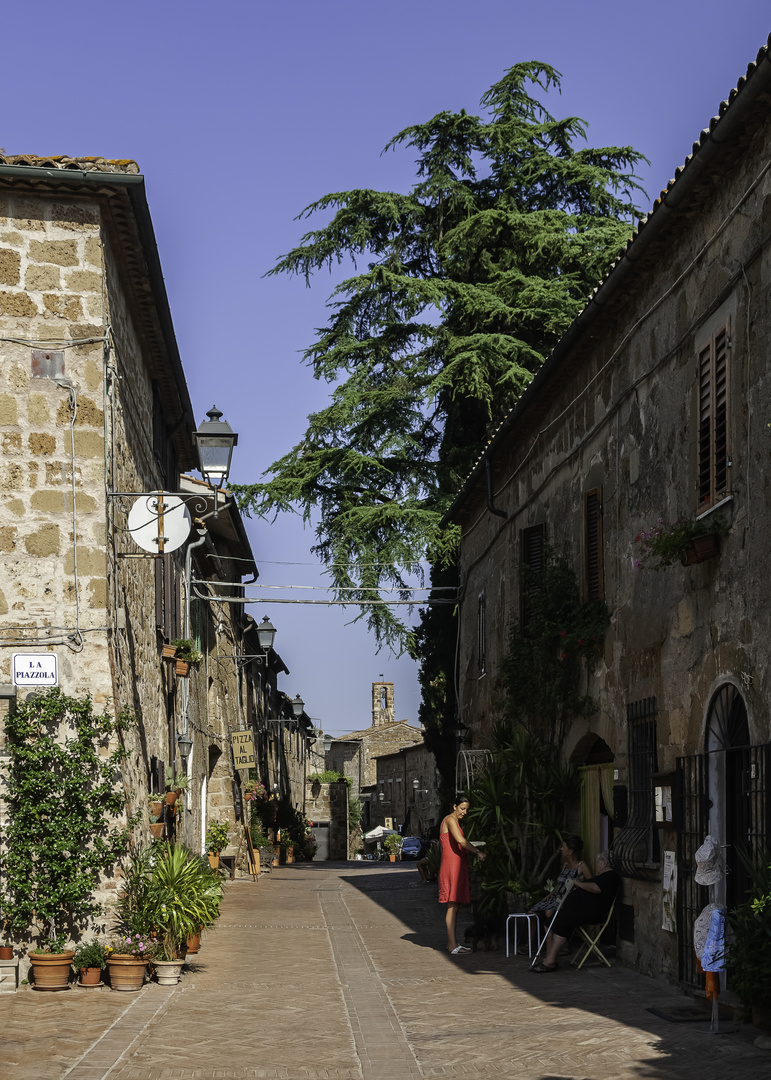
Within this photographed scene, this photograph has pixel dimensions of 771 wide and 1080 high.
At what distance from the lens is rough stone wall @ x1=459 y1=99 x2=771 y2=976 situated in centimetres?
867

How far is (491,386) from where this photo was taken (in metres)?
23.2

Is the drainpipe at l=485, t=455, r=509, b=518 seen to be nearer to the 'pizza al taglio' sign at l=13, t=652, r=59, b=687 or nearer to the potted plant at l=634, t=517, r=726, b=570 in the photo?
the potted plant at l=634, t=517, r=726, b=570

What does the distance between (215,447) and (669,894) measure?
6.04 metres

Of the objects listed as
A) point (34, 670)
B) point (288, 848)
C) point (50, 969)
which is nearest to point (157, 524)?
point (34, 670)

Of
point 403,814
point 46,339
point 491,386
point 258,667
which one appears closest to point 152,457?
point 46,339

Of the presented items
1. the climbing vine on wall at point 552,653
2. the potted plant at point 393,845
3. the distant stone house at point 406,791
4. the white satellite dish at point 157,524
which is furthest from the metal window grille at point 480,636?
the distant stone house at point 406,791

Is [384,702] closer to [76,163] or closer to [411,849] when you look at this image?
[411,849]

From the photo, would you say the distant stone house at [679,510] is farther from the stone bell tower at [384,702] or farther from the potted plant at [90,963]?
the stone bell tower at [384,702]

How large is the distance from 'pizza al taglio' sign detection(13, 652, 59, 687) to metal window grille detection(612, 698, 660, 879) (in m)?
5.21

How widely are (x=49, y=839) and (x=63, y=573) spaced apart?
88.4 inches

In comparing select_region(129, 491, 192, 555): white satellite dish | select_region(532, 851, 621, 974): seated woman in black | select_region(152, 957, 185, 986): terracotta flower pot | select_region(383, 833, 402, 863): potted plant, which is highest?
select_region(129, 491, 192, 555): white satellite dish

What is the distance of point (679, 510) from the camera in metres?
10.3

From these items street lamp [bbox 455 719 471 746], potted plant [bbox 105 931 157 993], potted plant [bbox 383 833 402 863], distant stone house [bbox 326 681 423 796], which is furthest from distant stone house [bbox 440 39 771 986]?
distant stone house [bbox 326 681 423 796]

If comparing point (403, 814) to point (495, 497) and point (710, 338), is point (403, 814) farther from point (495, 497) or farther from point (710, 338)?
point (710, 338)
